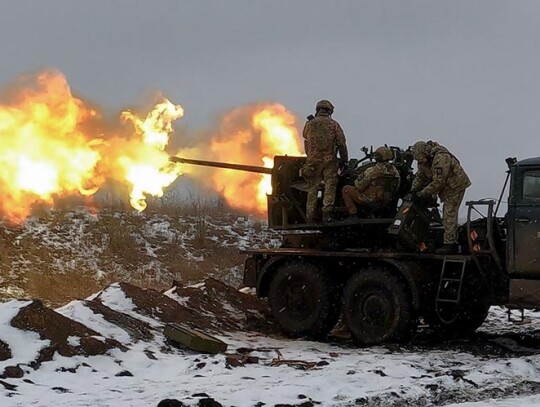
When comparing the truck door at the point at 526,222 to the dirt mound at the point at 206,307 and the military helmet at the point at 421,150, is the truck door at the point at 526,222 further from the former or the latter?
the dirt mound at the point at 206,307

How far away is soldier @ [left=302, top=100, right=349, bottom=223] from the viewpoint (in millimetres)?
12695

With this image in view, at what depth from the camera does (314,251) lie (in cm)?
1252

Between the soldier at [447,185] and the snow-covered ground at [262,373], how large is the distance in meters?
1.62

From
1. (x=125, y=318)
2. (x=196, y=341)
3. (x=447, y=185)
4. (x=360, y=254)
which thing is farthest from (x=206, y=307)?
(x=447, y=185)

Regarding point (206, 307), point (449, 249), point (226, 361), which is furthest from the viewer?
point (206, 307)

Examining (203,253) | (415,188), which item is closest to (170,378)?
(415,188)

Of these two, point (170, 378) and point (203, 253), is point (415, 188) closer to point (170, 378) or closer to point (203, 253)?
point (170, 378)

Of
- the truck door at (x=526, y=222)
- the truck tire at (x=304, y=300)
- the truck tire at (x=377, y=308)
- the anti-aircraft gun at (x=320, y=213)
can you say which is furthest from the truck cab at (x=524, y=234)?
the truck tire at (x=304, y=300)

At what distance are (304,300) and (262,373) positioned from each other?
141 inches

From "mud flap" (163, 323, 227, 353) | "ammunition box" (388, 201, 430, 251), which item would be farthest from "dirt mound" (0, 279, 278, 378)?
"ammunition box" (388, 201, 430, 251)

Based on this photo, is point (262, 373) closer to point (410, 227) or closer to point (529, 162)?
point (410, 227)

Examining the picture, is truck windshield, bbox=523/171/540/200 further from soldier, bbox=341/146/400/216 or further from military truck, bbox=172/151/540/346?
soldier, bbox=341/146/400/216

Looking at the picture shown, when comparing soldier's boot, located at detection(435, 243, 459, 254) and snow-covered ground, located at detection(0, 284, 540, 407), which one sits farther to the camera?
soldier's boot, located at detection(435, 243, 459, 254)

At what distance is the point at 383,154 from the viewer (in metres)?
12.5
